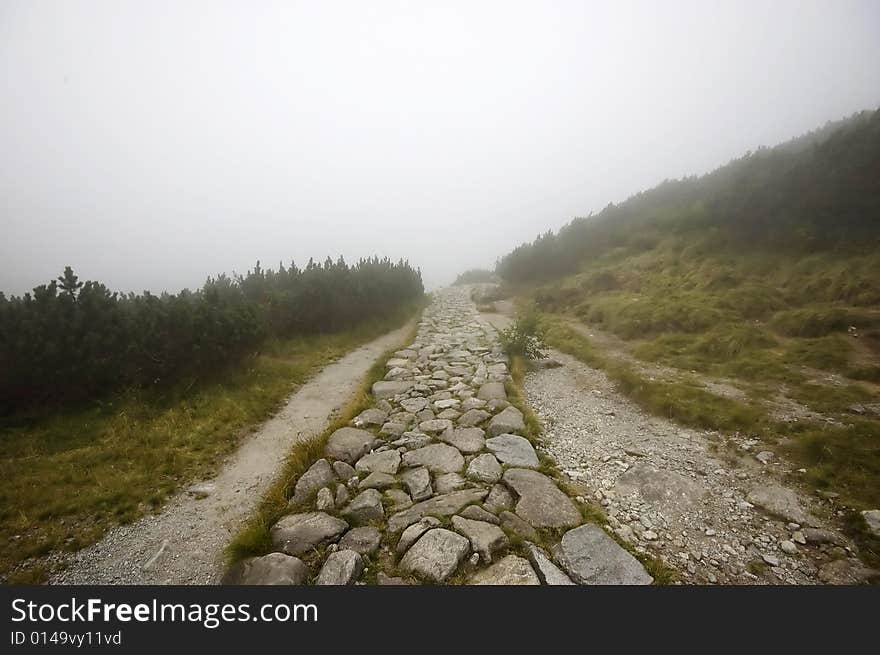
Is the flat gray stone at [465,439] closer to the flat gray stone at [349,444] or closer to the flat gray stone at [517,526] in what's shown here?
the flat gray stone at [349,444]

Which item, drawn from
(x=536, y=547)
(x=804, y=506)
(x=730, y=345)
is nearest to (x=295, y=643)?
(x=536, y=547)

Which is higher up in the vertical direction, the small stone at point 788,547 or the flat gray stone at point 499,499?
the flat gray stone at point 499,499

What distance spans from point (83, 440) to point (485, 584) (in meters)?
7.51

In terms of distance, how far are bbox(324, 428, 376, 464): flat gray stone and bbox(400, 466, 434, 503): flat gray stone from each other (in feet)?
2.92

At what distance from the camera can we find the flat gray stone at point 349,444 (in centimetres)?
532

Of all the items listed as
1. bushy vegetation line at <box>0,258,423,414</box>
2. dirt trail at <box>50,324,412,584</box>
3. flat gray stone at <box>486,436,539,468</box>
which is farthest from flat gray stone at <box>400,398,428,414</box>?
bushy vegetation line at <box>0,258,423,414</box>

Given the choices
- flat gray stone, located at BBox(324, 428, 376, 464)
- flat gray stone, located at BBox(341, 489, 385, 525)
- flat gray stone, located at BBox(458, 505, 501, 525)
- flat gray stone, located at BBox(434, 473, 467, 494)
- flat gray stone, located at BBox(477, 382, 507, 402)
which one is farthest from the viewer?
flat gray stone, located at BBox(477, 382, 507, 402)

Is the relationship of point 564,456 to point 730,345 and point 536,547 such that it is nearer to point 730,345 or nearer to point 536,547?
point 536,547

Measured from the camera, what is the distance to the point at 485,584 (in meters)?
3.06

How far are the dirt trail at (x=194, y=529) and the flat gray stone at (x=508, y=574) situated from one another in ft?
9.04

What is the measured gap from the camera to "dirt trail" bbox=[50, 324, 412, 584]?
12.0ft

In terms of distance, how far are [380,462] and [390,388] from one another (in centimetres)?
301

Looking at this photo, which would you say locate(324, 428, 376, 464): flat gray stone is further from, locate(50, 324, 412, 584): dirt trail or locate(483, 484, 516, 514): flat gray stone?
locate(483, 484, 516, 514): flat gray stone

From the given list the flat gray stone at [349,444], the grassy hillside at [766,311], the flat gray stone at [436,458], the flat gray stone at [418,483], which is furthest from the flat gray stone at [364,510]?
the grassy hillside at [766,311]
